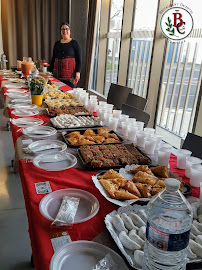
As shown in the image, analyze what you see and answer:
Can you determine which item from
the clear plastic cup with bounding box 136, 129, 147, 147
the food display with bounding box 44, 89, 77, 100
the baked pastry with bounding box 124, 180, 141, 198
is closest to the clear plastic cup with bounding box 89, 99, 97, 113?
the food display with bounding box 44, 89, 77, 100

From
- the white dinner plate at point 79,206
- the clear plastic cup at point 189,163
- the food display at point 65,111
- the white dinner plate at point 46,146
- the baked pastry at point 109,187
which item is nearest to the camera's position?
the white dinner plate at point 79,206

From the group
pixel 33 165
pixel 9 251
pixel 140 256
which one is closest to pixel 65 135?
→ pixel 33 165

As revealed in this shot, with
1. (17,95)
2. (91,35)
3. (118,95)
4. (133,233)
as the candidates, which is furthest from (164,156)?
(91,35)

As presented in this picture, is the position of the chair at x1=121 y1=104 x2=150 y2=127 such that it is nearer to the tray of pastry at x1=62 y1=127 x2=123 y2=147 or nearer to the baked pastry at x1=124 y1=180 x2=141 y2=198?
the tray of pastry at x1=62 y1=127 x2=123 y2=147

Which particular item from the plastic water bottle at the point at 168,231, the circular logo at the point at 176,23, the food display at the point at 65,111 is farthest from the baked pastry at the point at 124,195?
the circular logo at the point at 176,23

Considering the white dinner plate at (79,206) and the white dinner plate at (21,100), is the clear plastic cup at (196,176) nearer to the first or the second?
the white dinner plate at (79,206)

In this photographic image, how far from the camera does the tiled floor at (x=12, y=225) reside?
58.8 inches

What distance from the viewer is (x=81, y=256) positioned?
712mm

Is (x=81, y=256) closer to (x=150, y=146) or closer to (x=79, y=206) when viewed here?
(x=79, y=206)

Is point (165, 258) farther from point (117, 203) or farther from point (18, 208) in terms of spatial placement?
point (18, 208)

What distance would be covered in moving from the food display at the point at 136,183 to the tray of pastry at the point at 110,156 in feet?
0.29

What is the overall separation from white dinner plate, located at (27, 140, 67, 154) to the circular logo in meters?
2.30

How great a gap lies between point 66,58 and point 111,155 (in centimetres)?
299

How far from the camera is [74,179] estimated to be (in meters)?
1.12
